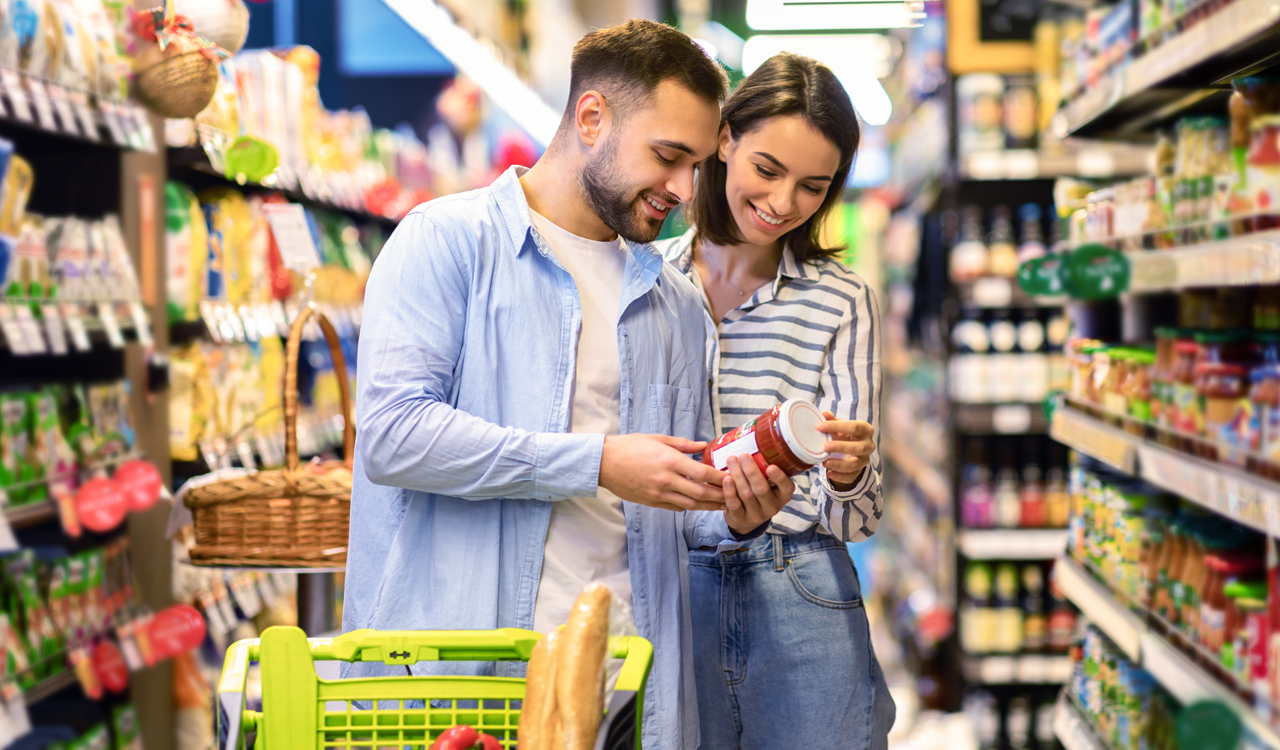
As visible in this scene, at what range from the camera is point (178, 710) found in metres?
2.96

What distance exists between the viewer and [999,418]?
4422 mm

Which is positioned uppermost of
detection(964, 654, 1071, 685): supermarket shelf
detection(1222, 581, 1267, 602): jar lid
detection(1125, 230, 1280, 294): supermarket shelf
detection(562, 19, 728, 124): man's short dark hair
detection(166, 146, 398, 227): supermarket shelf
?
detection(166, 146, 398, 227): supermarket shelf

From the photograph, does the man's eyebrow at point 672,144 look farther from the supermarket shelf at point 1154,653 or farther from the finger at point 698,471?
the supermarket shelf at point 1154,653

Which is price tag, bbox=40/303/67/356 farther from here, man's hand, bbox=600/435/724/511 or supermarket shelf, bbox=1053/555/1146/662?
supermarket shelf, bbox=1053/555/1146/662

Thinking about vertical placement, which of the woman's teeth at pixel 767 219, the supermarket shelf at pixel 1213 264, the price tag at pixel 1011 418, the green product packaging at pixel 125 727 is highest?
the woman's teeth at pixel 767 219

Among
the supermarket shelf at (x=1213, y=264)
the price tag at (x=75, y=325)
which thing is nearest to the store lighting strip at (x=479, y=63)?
the price tag at (x=75, y=325)

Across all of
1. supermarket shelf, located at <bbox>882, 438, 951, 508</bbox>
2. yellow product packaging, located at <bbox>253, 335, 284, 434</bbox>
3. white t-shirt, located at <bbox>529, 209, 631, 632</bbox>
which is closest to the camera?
white t-shirt, located at <bbox>529, 209, 631, 632</bbox>

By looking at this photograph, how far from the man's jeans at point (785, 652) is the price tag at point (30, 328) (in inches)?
56.4

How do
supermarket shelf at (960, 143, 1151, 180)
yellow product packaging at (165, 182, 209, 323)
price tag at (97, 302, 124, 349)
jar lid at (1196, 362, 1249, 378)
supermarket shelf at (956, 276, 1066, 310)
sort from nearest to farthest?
1. jar lid at (1196, 362, 1249, 378)
2. price tag at (97, 302, 124, 349)
3. yellow product packaging at (165, 182, 209, 323)
4. supermarket shelf at (960, 143, 1151, 180)
5. supermarket shelf at (956, 276, 1066, 310)

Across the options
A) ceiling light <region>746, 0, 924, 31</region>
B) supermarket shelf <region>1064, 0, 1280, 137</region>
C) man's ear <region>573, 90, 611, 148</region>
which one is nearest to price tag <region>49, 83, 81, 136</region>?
man's ear <region>573, 90, 611, 148</region>

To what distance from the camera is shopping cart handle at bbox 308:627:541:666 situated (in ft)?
4.09

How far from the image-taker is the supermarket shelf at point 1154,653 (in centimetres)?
170

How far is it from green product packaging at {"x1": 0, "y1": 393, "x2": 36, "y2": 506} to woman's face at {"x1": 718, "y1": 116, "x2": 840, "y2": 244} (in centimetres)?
159

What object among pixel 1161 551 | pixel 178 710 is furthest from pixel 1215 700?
pixel 178 710
